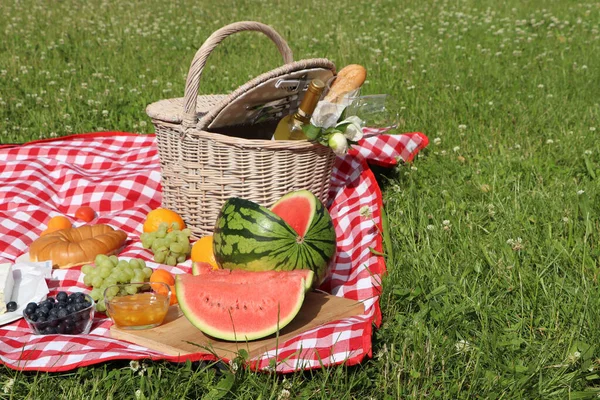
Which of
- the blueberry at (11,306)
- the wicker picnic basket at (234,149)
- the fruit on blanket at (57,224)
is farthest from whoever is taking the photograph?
the fruit on blanket at (57,224)

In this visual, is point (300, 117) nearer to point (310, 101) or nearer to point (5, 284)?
point (310, 101)

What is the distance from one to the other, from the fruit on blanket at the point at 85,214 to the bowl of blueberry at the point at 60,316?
155 cm

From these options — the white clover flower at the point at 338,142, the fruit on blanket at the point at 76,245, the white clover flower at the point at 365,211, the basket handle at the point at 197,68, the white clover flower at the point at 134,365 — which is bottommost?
the fruit on blanket at the point at 76,245

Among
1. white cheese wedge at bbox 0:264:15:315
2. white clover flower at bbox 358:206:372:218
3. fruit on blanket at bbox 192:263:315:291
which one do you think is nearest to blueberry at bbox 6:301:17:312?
white cheese wedge at bbox 0:264:15:315

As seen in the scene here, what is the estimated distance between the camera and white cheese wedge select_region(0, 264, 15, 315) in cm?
332

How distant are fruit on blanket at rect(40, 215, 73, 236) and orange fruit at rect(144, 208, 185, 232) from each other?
0.49 m

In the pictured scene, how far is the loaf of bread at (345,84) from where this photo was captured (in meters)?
4.41

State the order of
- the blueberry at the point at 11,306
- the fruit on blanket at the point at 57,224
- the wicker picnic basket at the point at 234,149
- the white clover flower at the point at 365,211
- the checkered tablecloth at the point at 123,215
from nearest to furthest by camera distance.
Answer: the checkered tablecloth at the point at 123,215
the blueberry at the point at 11,306
the wicker picnic basket at the point at 234,149
the white clover flower at the point at 365,211
the fruit on blanket at the point at 57,224

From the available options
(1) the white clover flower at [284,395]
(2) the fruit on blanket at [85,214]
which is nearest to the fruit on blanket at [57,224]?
(2) the fruit on blanket at [85,214]

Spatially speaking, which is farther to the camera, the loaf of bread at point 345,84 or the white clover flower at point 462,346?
the loaf of bread at point 345,84

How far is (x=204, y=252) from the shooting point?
3947mm

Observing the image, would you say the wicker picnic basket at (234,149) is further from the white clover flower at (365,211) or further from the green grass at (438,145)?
the green grass at (438,145)

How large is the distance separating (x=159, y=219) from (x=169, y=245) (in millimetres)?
401

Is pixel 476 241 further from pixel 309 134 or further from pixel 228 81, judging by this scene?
pixel 228 81
